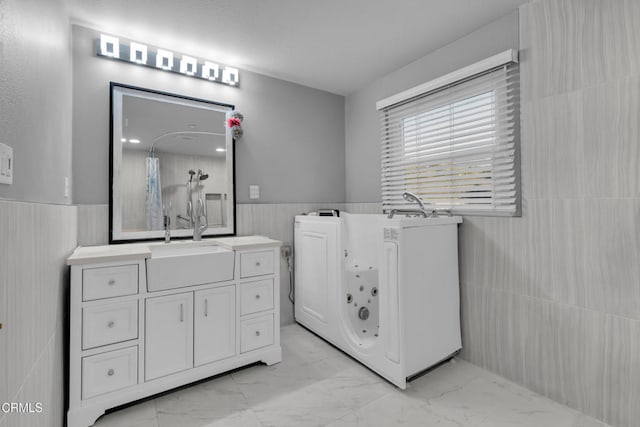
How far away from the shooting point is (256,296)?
84.7 inches

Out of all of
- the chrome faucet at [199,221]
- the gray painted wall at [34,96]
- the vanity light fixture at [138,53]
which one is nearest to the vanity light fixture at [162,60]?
the vanity light fixture at [138,53]

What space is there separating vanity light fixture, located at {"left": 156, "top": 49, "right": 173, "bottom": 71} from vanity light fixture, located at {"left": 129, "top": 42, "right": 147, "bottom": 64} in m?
→ 0.09

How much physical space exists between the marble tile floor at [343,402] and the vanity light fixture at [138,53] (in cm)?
225

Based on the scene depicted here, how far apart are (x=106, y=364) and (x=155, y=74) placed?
6.47ft

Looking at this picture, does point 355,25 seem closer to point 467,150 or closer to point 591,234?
point 467,150

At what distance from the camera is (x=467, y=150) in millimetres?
2174

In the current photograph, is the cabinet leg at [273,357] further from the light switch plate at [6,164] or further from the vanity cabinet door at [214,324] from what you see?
the light switch plate at [6,164]

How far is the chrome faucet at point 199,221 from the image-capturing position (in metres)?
2.39

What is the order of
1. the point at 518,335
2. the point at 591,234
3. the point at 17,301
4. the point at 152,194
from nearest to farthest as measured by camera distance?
the point at 17,301 < the point at 591,234 < the point at 518,335 < the point at 152,194

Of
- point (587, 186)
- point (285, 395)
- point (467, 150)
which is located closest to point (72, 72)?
point (285, 395)

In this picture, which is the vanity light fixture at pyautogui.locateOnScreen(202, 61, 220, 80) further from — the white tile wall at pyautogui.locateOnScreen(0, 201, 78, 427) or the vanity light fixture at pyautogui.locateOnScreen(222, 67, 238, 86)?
the white tile wall at pyautogui.locateOnScreen(0, 201, 78, 427)

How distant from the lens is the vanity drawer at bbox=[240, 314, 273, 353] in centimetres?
208

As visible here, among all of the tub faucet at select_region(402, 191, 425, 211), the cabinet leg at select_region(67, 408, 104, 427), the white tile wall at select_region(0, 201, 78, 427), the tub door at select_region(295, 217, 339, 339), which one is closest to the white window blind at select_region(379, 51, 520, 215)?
the tub faucet at select_region(402, 191, 425, 211)

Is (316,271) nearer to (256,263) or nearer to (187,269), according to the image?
(256,263)
